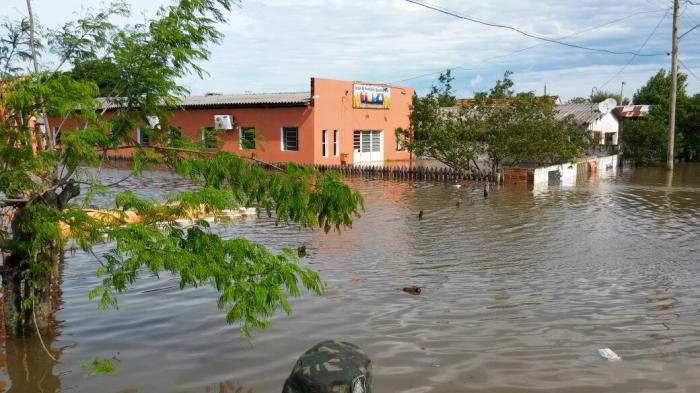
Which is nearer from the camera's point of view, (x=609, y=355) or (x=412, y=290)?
(x=609, y=355)

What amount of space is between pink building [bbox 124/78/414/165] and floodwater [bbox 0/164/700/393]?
17.5 meters

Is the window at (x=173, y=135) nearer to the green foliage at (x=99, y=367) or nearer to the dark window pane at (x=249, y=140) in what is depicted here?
the dark window pane at (x=249, y=140)

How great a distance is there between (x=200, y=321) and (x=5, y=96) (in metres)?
3.93

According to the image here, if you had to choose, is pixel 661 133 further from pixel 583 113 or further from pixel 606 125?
pixel 583 113

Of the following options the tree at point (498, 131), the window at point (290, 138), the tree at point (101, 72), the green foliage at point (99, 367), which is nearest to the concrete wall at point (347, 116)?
the window at point (290, 138)

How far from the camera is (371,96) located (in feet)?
113

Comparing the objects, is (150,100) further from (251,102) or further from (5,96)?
(251,102)

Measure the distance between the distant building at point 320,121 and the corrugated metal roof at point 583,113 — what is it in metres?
10.4

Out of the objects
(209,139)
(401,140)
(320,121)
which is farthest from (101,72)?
(401,140)

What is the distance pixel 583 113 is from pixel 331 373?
120ft

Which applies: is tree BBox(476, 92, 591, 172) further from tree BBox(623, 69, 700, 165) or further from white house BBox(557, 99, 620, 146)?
tree BBox(623, 69, 700, 165)

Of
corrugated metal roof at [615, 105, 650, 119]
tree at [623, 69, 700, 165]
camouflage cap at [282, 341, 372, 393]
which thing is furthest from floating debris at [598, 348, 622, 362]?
corrugated metal roof at [615, 105, 650, 119]

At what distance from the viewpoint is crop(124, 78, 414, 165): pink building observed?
3131cm

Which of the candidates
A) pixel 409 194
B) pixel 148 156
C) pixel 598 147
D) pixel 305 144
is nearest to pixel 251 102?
pixel 305 144
